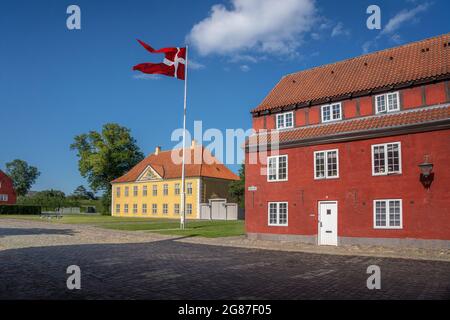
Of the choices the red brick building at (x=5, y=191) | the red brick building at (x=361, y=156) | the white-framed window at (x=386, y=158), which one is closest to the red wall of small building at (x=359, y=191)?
the red brick building at (x=361, y=156)

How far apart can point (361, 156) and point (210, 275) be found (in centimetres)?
1251

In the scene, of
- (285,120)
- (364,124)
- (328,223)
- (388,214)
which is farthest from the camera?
(285,120)

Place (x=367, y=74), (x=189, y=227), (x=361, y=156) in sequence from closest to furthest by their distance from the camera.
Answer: (x=361, y=156) < (x=367, y=74) < (x=189, y=227)

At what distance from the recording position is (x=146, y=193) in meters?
64.0

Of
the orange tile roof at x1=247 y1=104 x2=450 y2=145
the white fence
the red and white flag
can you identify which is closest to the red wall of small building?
the orange tile roof at x1=247 y1=104 x2=450 y2=145

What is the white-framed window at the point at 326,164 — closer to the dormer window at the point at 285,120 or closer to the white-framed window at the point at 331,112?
the white-framed window at the point at 331,112

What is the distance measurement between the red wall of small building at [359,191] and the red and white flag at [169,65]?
9.84 m

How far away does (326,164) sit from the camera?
22469 millimetres

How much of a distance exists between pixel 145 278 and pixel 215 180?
48.1 m

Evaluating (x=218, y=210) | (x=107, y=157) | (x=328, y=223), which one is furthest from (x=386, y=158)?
(x=107, y=157)

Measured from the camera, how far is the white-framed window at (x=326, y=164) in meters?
22.1

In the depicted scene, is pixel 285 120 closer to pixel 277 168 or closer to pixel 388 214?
pixel 277 168
